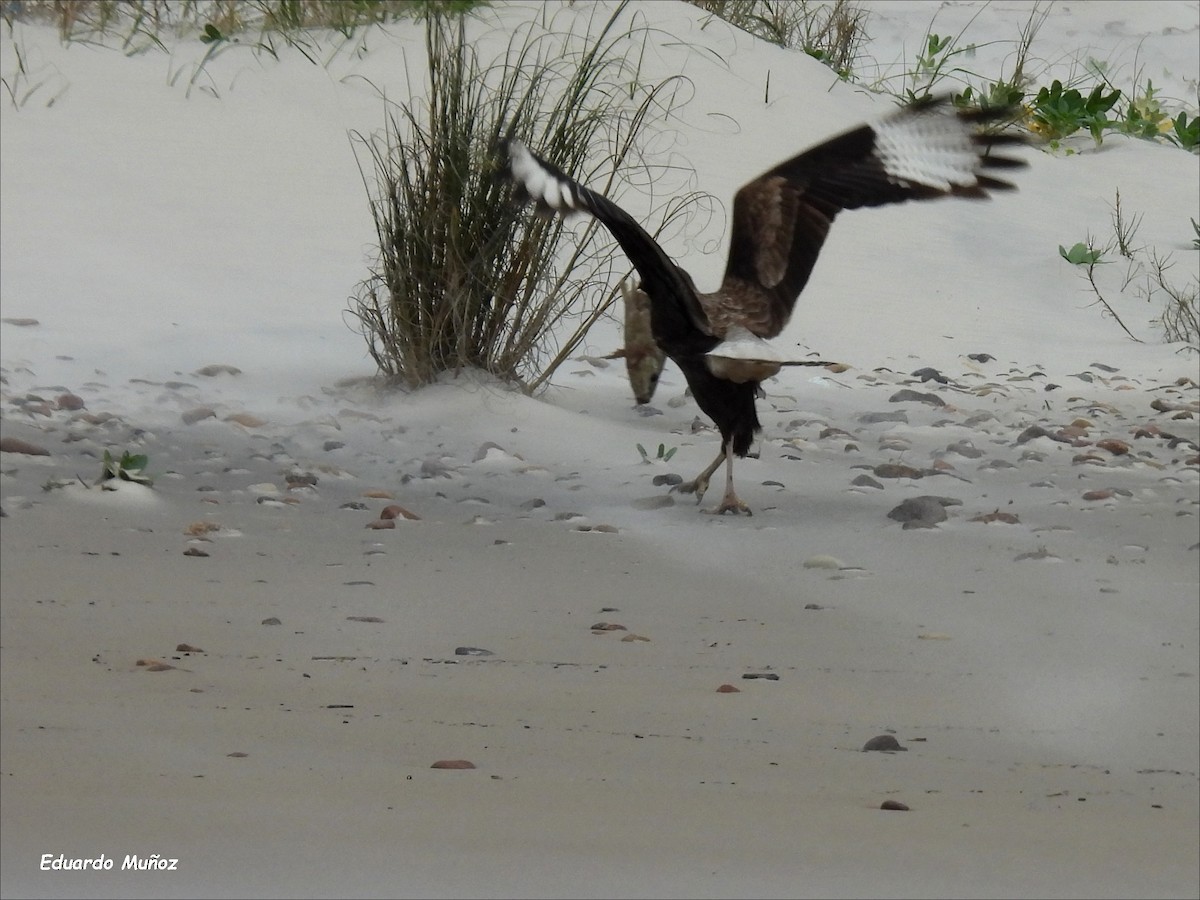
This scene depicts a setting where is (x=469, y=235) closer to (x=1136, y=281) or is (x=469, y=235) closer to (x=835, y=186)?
(x=835, y=186)

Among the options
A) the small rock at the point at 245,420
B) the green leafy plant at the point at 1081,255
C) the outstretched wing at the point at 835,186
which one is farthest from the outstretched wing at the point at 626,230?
the green leafy plant at the point at 1081,255

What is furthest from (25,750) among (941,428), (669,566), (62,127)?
(62,127)

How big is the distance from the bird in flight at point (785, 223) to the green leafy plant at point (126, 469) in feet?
4.17

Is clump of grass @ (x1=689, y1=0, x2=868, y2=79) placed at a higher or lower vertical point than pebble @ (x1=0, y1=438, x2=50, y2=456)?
higher

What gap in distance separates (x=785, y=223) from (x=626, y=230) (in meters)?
0.88

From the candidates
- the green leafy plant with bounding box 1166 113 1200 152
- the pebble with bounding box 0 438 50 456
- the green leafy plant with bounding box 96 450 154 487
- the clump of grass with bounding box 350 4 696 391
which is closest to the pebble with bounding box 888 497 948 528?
the clump of grass with bounding box 350 4 696 391

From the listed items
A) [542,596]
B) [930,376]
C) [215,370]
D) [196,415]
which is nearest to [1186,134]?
[930,376]

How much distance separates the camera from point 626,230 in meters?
3.56

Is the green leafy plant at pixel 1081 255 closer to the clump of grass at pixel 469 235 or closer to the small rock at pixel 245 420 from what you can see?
the clump of grass at pixel 469 235

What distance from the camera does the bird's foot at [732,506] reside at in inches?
156

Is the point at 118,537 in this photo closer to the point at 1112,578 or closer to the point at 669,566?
the point at 669,566

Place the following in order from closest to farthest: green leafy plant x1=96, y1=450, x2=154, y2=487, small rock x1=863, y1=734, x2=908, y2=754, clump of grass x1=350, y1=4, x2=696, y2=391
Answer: small rock x1=863, y1=734, x2=908, y2=754 < green leafy plant x1=96, y1=450, x2=154, y2=487 < clump of grass x1=350, y1=4, x2=696, y2=391

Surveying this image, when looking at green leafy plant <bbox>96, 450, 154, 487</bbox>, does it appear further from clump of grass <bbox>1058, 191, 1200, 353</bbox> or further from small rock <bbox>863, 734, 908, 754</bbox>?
clump of grass <bbox>1058, 191, 1200, 353</bbox>

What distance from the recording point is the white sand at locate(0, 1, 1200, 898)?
203 cm
